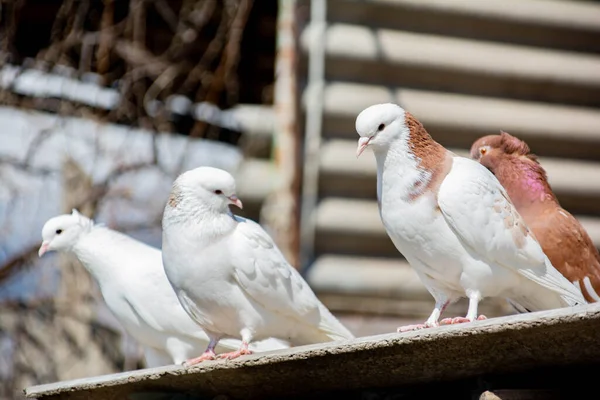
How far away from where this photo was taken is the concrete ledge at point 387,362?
7.25 feet

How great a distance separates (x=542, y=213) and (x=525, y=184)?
0.11 metres

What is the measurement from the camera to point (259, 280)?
3.24 metres

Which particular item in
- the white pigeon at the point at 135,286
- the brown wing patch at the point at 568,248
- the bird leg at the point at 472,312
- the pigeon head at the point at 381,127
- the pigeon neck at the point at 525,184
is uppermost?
the pigeon head at the point at 381,127

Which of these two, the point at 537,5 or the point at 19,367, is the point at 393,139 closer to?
the point at 537,5

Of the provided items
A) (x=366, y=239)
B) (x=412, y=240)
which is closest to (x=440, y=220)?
(x=412, y=240)

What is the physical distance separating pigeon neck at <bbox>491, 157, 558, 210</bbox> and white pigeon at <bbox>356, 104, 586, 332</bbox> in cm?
31

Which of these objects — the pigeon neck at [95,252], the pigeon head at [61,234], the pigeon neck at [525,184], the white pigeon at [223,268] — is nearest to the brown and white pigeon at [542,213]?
the pigeon neck at [525,184]

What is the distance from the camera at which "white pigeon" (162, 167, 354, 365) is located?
10.4 ft

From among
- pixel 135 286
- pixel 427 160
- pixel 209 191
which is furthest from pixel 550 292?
pixel 135 286

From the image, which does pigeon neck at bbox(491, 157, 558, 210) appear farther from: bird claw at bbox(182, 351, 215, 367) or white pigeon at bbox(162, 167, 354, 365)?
bird claw at bbox(182, 351, 215, 367)

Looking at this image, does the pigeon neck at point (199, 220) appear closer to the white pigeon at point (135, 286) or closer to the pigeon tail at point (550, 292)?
the white pigeon at point (135, 286)

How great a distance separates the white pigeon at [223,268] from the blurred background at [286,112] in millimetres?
2240

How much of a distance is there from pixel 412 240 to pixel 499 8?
328 centimetres

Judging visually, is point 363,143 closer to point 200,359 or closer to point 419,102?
point 200,359
